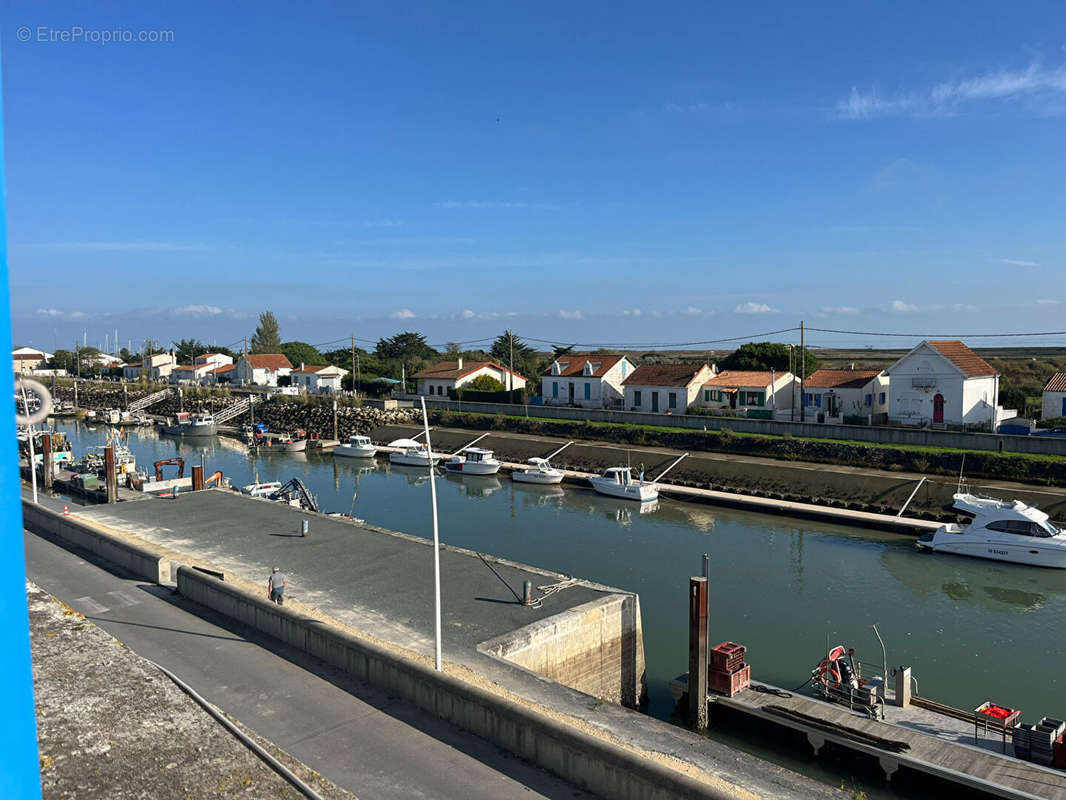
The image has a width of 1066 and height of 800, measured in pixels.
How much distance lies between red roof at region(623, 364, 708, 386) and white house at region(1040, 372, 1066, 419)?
2227cm

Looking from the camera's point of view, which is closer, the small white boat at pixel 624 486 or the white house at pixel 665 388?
the small white boat at pixel 624 486

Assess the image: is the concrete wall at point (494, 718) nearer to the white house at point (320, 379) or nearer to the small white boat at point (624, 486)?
the small white boat at point (624, 486)

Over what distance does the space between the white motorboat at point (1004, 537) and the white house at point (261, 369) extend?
3461 inches

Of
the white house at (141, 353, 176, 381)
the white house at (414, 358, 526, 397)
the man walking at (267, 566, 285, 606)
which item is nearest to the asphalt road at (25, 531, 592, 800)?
the man walking at (267, 566, 285, 606)

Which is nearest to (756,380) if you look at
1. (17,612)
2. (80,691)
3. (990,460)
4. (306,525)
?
(990,460)

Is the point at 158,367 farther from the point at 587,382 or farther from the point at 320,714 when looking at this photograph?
the point at 320,714

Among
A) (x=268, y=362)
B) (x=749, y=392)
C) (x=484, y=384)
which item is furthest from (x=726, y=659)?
(x=268, y=362)

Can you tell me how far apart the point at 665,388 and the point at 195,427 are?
45.8 metres

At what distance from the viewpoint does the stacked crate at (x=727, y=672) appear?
57.8 feet

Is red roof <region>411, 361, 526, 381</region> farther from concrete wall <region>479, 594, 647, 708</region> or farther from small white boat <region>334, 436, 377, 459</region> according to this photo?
concrete wall <region>479, 594, 647, 708</region>

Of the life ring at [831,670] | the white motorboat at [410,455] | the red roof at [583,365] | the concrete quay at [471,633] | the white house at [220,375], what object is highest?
the red roof at [583,365]

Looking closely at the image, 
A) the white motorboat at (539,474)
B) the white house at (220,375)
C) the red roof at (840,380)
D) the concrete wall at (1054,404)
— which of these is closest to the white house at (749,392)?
the red roof at (840,380)

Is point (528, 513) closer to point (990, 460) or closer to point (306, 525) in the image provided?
point (306, 525)

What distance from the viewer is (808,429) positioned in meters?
47.5
